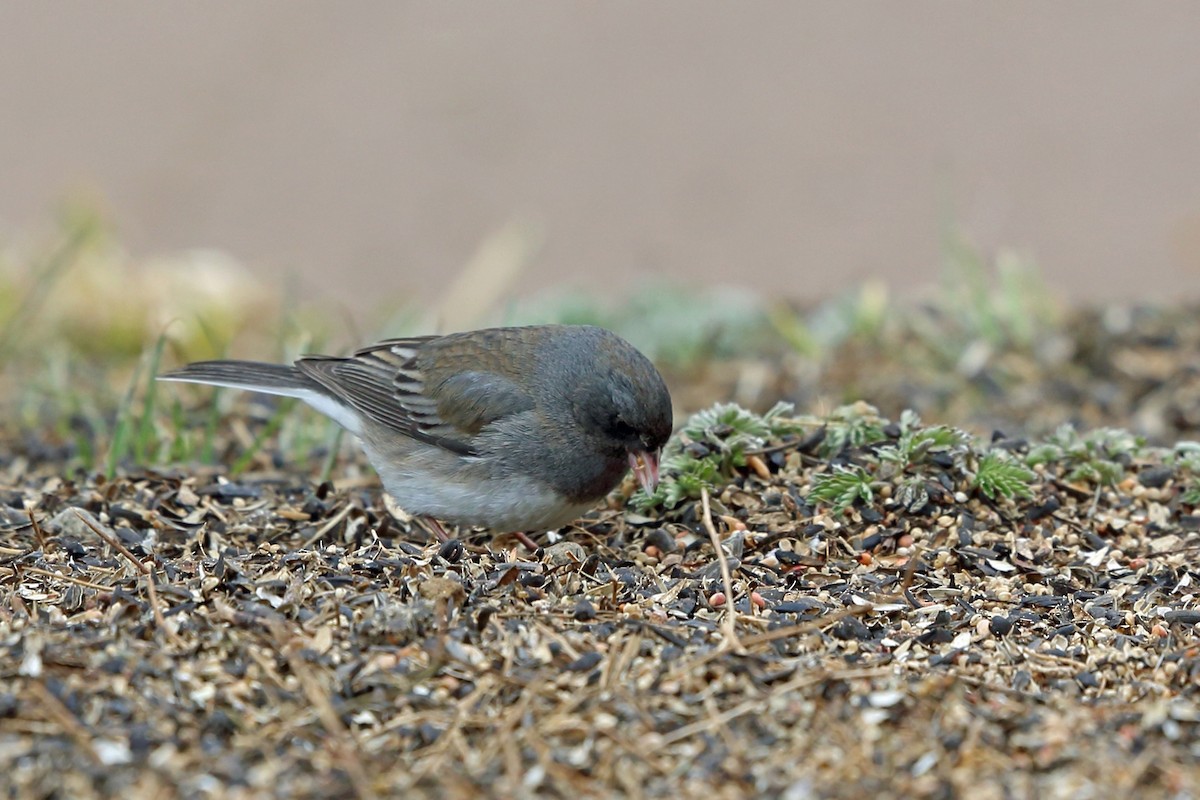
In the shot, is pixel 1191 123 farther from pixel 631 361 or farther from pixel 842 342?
pixel 631 361

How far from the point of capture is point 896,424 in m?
4.77

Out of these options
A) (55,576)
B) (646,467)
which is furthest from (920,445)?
(55,576)

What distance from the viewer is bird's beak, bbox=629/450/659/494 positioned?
14.2 ft

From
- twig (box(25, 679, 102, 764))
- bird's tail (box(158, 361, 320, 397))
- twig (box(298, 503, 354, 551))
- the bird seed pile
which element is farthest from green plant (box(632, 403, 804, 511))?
twig (box(25, 679, 102, 764))

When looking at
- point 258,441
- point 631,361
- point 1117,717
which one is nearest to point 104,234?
point 258,441

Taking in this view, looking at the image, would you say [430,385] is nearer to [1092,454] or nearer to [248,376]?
[248,376]

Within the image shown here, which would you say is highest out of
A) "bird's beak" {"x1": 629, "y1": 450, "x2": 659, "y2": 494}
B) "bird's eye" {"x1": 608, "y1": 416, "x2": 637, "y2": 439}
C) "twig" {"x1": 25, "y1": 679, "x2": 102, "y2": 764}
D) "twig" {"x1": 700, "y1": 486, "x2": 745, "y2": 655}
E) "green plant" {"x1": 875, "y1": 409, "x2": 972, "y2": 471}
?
"green plant" {"x1": 875, "y1": 409, "x2": 972, "y2": 471}

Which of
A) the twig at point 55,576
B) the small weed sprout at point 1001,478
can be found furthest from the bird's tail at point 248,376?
the small weed sprout at point 1001,478

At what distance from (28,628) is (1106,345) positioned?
16.4ft

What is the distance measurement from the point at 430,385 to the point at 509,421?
0.41m

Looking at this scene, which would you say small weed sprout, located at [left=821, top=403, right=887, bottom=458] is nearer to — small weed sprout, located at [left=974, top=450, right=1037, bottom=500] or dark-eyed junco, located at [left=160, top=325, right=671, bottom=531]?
small weed sprout, located at [left=974, top=450, right=1037, bottom=500]

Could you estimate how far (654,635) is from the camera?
11.3 ft

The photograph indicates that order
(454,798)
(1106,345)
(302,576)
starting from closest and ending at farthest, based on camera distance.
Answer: (454,798) < (302,576) < (1106,345)

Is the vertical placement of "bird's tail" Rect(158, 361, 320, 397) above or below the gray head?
below
